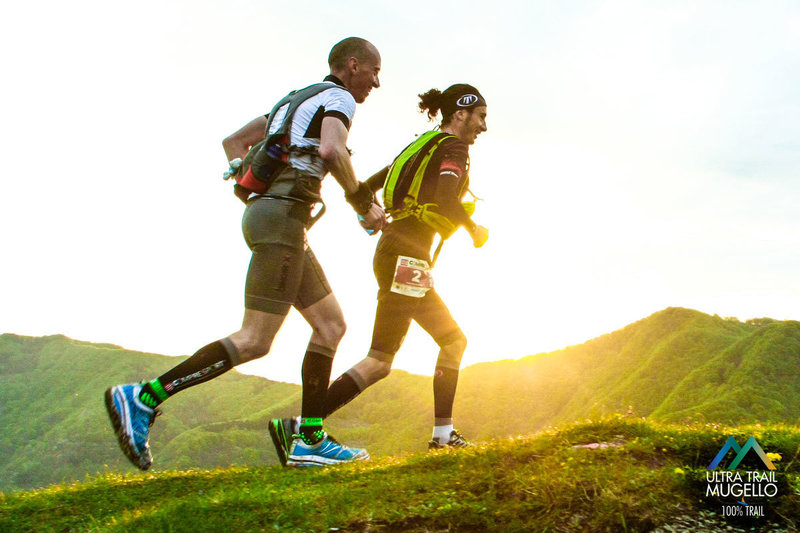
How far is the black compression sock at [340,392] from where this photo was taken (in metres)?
5.53

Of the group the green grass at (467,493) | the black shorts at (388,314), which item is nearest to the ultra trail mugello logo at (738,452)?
the green grass at (467,493)

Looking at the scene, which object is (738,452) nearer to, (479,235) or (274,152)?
(479,235)

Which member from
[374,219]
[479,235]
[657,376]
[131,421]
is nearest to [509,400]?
[657,376]

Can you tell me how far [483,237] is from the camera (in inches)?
235

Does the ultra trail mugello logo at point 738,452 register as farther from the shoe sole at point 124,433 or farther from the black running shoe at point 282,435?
the shoe sole at point 124,433

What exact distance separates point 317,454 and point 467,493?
6.04 ft

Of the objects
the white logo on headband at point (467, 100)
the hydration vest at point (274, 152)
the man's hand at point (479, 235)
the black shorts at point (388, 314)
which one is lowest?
the black shorts at point (388, 314)

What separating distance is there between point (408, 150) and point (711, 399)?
75.5 meters

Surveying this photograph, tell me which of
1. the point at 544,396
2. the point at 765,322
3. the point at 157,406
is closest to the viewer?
the point at 157,406

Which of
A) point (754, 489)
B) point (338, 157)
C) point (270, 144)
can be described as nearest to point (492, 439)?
point (754, 489)

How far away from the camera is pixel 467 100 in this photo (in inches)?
253

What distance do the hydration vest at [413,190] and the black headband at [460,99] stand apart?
587 millimetres

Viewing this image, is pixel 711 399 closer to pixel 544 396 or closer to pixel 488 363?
pixel 544 396

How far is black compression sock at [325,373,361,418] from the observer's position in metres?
5.53
